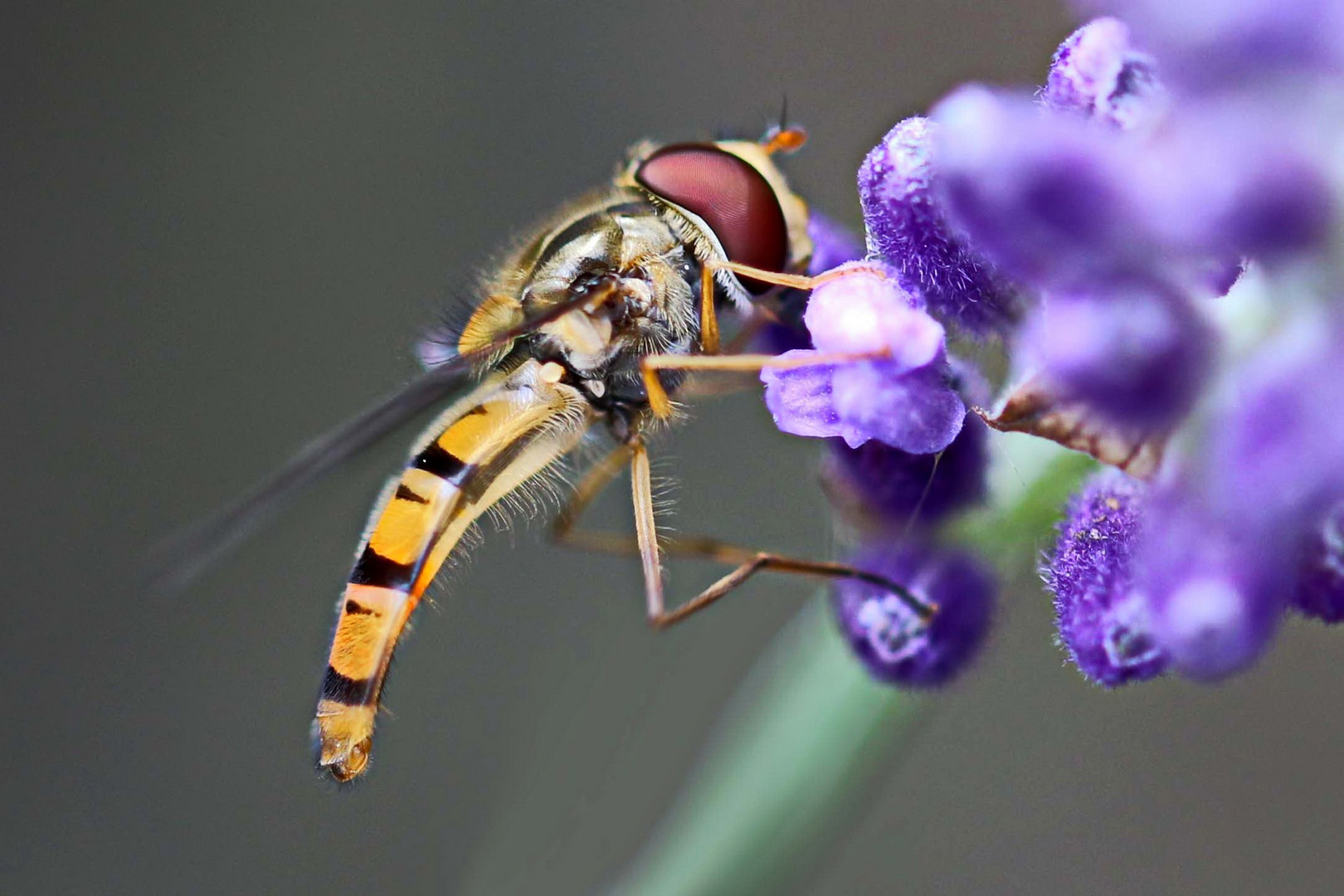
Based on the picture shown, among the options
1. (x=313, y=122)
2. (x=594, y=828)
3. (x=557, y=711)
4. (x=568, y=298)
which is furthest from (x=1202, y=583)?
(x=313, y=122)

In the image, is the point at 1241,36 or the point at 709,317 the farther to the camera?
the point at 709,317

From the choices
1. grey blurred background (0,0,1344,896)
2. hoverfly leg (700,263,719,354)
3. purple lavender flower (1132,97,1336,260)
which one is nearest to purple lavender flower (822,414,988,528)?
hoverfly leg (700,263,719,354)

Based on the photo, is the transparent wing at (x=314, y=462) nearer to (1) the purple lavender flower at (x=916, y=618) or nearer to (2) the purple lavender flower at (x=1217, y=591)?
(1) the purple lavender flower at (x=916, y=618)

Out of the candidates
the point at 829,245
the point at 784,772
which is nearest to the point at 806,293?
the point at 829,245

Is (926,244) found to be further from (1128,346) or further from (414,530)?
(414,530)

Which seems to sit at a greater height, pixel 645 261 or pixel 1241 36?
pixel 1241 36

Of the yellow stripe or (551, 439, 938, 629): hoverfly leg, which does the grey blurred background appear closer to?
(551, 439, 938, 629): hoverfly leg
